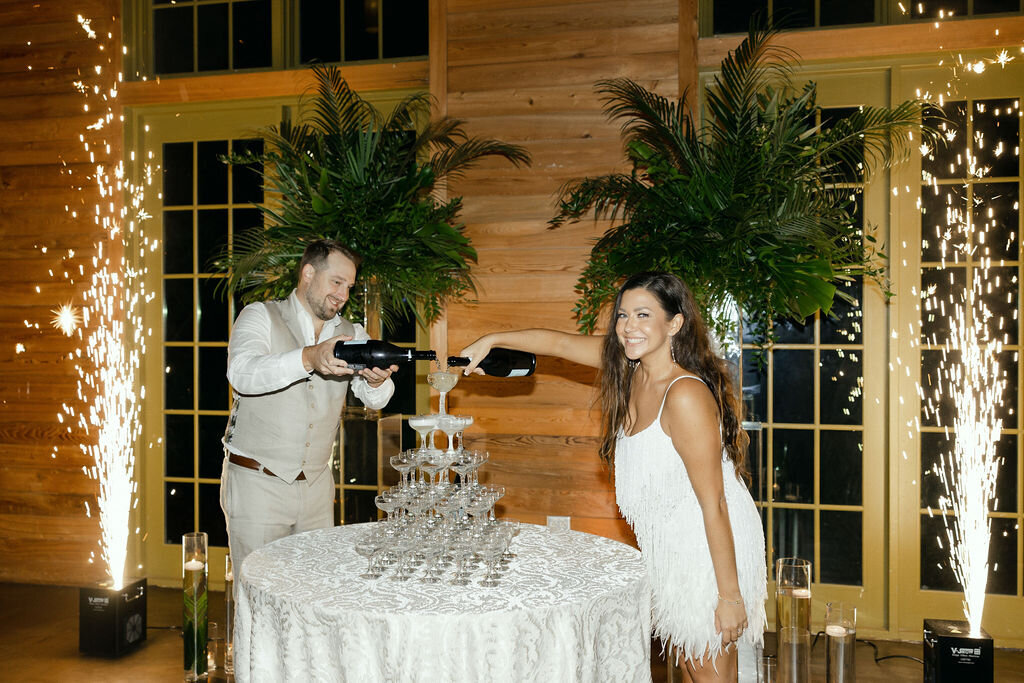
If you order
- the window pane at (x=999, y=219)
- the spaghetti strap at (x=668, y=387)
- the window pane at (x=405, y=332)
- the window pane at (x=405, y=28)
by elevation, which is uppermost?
the window pane at (x=405, y=28)

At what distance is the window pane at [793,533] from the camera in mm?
4285

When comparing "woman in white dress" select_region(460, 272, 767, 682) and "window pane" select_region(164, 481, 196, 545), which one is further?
"window pane" select_region(164, 481, 196, 545)

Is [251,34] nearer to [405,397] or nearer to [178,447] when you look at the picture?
[405,397]

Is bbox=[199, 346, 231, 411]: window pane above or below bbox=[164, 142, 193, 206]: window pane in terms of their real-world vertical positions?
below

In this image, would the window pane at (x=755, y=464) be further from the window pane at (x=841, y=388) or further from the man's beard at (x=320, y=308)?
the man's beard at (x=320, y=308)

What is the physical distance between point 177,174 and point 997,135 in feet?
15.0

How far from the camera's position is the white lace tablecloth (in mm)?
1784

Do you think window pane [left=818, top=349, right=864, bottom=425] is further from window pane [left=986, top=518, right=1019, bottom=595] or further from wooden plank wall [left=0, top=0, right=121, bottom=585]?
wooden plank wall [left=0, top=0, right=121, bottom=585]

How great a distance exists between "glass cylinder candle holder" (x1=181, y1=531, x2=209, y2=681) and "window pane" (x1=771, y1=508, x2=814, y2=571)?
2.84 m

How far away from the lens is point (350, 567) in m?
2.17

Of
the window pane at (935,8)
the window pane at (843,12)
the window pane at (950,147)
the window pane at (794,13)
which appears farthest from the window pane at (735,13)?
the window pane at (950,147)

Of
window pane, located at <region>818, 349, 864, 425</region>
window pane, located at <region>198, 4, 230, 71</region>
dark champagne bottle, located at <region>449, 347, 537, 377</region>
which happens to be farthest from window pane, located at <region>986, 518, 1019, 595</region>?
window pane, located at <region>198, 4, 230, 71</region>

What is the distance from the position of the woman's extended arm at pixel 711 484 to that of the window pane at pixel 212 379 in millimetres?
3533

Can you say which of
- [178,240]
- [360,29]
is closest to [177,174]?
[178,240]
